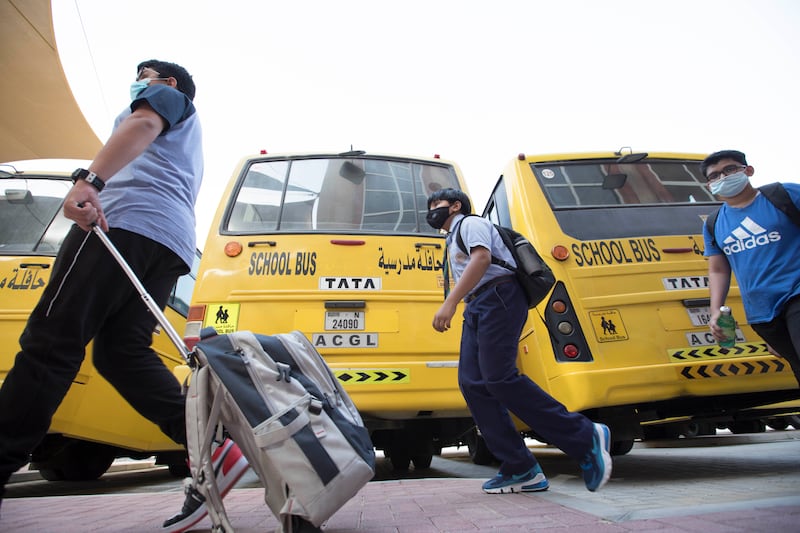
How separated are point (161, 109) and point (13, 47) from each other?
993 centimetres

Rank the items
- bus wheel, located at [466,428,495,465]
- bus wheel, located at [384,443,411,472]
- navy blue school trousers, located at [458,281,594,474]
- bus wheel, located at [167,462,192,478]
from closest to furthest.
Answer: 1. navy blue school trousers, located at [458,281,594,474]
2. bus wheel, located at [384,443,411,472]
3. bus wheel, located at [466,428,495,465]
4. bus wheel, located at [167,462,192,478]

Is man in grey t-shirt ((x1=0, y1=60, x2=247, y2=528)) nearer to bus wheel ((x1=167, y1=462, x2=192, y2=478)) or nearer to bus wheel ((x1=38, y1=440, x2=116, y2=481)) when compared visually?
bus wheel ((x1=38, y1=440, x2=116, y2=481))

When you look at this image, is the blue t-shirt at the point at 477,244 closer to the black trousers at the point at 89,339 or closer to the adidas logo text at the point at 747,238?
the adidas logo text at the point at 747,238

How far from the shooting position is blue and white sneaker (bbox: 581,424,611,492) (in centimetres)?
223

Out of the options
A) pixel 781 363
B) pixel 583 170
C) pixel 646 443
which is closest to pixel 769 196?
pixel 781 363

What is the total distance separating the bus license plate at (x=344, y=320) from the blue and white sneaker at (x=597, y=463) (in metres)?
1.58

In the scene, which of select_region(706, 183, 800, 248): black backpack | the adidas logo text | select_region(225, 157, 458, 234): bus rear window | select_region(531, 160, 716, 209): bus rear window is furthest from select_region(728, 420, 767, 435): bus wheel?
select_region(225, 157, 458, 234): bus rear window

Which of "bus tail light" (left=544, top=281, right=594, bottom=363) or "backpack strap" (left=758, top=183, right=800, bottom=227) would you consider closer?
"backpack strap" (left=758, top=183, right=800, bottom=227)

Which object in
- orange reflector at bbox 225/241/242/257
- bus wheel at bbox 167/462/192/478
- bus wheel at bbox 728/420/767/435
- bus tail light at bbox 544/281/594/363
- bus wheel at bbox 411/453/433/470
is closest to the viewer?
bus tail light at bbox 544/281/594/363

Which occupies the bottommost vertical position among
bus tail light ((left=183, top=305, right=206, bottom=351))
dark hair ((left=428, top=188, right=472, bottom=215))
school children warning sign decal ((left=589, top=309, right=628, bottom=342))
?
school children warning sign decal ((left=589, top=309, right=628, bottom=342))

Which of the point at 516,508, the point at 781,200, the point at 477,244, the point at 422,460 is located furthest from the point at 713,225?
the point at 422,460

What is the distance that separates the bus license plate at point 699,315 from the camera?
2.94 meters

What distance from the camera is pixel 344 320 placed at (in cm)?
319

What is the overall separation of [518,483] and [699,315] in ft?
5.41
